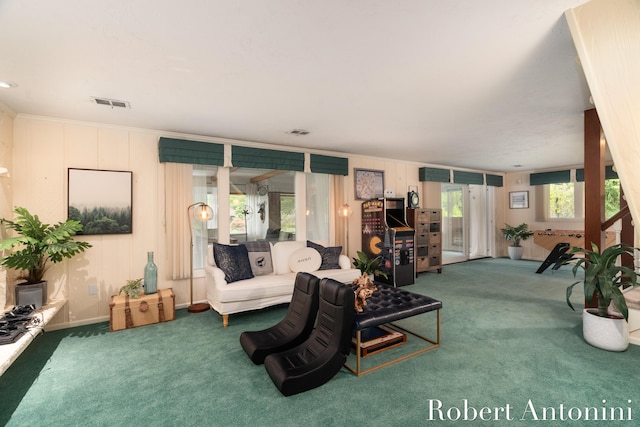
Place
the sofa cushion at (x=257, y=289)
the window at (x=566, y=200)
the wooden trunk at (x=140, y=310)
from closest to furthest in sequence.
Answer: the wooden trunk at (x=140, y=310), the sofa cushion at (x=257, y=289), the window at (x=566, y=200)

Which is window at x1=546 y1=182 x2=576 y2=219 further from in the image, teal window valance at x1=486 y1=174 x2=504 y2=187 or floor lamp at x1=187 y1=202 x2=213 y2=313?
floor lamp at x1=187 y1=202 x2=213 y2=313

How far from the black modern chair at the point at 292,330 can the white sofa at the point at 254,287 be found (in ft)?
2.66

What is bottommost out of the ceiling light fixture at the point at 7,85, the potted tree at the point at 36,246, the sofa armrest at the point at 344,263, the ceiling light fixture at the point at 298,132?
the sofa armrest at the point at 344,263

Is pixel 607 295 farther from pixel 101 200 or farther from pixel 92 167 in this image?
pixel 92 167

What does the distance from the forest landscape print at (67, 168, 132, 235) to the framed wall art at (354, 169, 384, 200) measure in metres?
3.86

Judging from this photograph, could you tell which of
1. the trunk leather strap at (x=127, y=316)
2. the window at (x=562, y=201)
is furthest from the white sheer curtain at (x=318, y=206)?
the window at (x=562, y=201)

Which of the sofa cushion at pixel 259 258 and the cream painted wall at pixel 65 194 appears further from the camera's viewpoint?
the sofa cushion at pixel 259 258

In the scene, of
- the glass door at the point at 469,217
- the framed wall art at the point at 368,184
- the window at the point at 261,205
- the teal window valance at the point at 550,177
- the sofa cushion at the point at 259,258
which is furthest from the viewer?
the glass door at the point at 469,217

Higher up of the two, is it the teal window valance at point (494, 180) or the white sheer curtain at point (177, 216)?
the teal window valance at point (494, 180)

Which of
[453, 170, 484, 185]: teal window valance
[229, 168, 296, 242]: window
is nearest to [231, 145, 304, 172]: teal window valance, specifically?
[229, 168, 296, 242]: window

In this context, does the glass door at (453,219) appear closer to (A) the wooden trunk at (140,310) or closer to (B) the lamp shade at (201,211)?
(B) the lamp shade at (201,211)

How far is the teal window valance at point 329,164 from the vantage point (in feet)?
17.8

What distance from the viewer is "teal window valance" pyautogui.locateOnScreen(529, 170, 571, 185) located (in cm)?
764

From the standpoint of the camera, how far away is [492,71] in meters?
2.54
